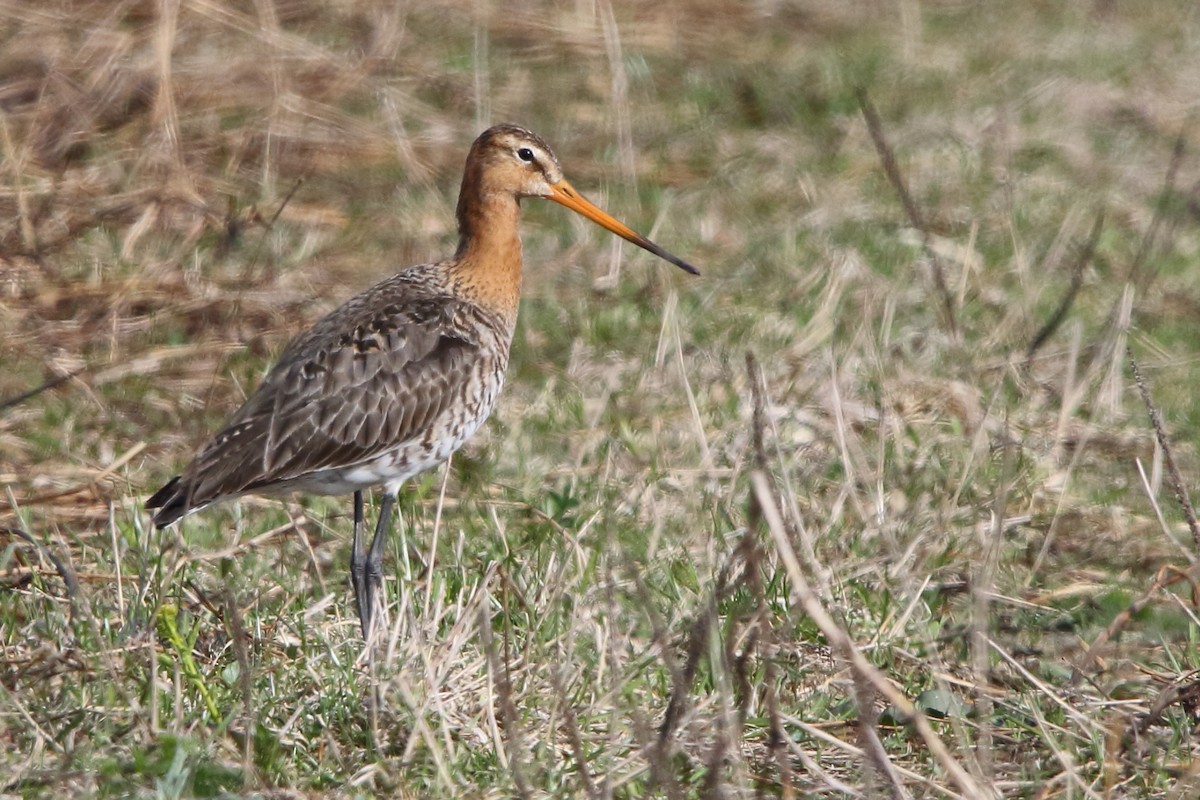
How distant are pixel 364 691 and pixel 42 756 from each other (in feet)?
2.36

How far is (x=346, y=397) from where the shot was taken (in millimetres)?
5184

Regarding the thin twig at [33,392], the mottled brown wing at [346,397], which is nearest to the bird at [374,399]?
the mottled brown wing at [346,397]

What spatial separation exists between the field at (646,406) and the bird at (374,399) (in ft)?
0.73

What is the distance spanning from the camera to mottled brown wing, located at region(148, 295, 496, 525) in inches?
196

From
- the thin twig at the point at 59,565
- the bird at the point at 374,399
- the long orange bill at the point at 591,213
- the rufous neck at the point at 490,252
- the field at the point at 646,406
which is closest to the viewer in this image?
the field at the point at 646,406

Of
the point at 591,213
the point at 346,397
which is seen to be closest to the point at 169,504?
the point at 346,397

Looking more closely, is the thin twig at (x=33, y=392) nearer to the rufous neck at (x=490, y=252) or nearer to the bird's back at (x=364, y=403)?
the bird's back at (x=364, y=403)

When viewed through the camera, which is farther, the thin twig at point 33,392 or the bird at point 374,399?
the bird at point 374,399

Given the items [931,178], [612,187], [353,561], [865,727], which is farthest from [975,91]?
[865,727]

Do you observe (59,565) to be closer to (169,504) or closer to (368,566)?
(169,504)

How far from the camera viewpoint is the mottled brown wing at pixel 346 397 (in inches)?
196

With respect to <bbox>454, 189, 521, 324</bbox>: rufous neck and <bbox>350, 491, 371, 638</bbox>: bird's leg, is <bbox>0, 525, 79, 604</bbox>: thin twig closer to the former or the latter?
<bbox>350, 491, 371, 638</bbox>: bird's leg

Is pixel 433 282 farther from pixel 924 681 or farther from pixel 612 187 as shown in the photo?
pixel 612 187

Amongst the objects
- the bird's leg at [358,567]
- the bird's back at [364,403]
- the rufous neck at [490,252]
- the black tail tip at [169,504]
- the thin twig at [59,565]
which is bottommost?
the bird's leg at [358,567]
